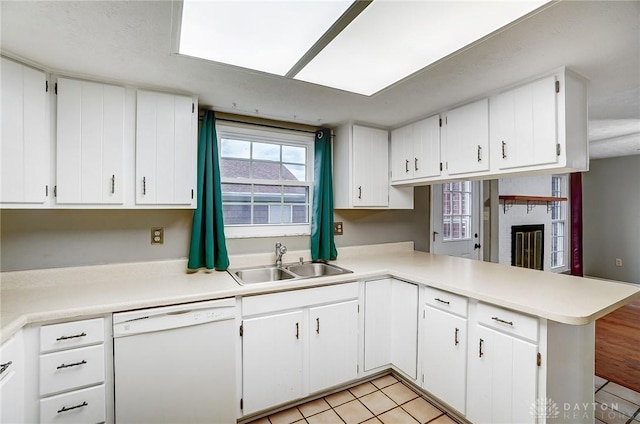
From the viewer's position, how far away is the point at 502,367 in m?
1.57

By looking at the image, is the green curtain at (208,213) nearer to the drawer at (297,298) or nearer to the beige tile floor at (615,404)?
the drawer at (297,298)

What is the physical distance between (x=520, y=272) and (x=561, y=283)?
328 mm

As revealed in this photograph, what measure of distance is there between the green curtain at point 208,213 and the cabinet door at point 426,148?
1.67m

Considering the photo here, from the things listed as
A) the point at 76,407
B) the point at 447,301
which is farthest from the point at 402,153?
the point at 76,407

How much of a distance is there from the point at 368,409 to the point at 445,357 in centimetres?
63

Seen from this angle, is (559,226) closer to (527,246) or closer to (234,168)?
(527,246)

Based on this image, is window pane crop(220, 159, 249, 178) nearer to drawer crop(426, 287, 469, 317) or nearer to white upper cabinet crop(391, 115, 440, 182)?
white upper cabinet crop(391, 115, 440, 182)

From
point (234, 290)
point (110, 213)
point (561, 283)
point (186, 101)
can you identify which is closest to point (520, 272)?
point (561, 283)

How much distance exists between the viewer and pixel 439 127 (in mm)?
2383

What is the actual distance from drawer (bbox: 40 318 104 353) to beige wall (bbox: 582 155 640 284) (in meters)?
6.98

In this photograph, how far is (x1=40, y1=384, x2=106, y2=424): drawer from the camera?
1.39 meters

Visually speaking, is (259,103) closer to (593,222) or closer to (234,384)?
(234,384)

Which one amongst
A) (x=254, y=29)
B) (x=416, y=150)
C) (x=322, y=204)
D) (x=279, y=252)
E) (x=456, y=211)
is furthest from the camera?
(x=456, y=211)

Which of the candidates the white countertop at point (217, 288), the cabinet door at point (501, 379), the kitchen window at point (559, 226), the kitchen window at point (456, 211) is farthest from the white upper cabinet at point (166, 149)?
the kitchen window at point (559, 226)
